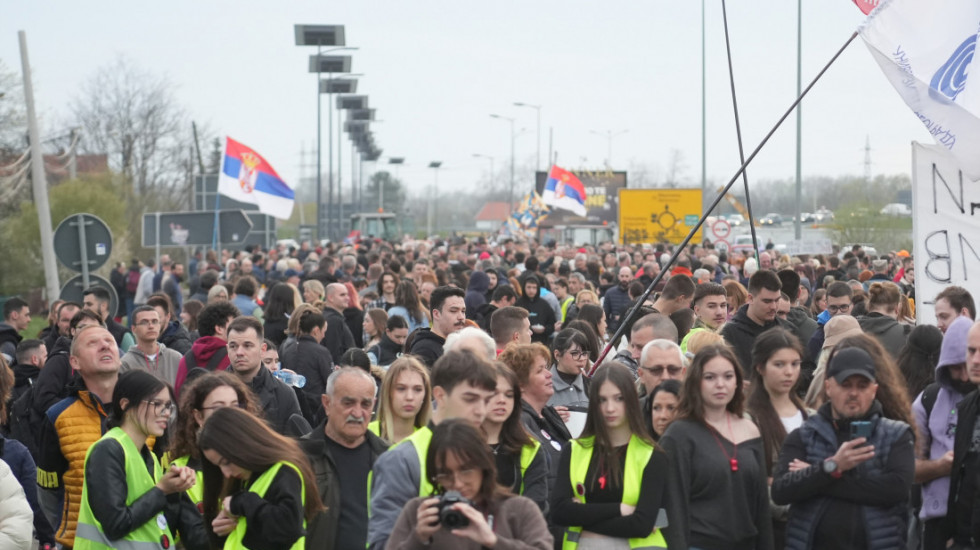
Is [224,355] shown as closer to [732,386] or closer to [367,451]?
[367,451]

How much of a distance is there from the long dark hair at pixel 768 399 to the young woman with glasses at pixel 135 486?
9.00 ft

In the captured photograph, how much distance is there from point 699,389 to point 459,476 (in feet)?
6.32

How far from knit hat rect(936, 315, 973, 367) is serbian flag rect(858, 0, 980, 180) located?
2585mm

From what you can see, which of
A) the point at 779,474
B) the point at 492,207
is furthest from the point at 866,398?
the point at 492,207

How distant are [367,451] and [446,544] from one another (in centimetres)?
157

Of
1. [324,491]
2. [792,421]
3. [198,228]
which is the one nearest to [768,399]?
[792,421]

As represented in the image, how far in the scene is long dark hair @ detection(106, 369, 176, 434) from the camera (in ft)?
21.4

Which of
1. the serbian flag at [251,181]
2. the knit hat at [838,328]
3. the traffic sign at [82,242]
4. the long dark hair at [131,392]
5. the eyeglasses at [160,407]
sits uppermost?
the serbian flag at [251,181]

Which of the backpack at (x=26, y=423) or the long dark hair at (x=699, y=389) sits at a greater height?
the long dark hair at (x=699, y=389)

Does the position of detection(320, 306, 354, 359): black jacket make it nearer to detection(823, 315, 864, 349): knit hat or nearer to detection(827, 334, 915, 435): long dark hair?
detection(823, 315, 864, 349): knit hat

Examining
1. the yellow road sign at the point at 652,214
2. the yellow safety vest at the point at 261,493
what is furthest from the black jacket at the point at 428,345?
the yellow road sign at the point at 652,214

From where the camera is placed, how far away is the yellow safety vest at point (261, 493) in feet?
18.2

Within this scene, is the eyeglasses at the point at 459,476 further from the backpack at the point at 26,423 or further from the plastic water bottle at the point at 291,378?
the plastic water bottle at the point at 291,378

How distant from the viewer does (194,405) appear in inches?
257
